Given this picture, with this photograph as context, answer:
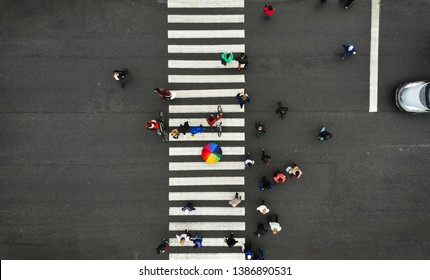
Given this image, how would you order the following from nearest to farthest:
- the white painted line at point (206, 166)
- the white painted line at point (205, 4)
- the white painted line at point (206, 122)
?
the white painted line at point (205, 4) → the white painted line at point (206, 122) → the white painted line at point (206, 166)

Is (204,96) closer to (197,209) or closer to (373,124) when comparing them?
(197,209)

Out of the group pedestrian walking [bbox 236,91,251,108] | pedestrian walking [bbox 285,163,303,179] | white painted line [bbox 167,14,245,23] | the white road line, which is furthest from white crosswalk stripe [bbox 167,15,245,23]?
pedestrian walking [bbox 285,163,303,179]

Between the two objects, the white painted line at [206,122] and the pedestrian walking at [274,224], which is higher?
the white painted line at [206,122]

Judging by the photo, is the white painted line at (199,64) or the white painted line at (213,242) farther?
the white painted line at (213,242)

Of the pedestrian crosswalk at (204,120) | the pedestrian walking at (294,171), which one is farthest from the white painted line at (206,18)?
the pedestrian walking at (294,171)

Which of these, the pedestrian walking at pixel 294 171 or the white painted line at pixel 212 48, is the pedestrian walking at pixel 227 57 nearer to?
the white painted line at pixel 212 48

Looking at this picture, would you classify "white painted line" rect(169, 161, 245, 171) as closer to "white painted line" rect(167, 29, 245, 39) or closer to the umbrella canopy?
the umbrella canopy

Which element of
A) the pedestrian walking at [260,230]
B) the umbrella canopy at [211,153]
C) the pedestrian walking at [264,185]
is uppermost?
the umbrella canopy at [211,153]

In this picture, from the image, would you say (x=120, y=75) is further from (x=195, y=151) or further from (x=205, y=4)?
(x=205, y=4)
